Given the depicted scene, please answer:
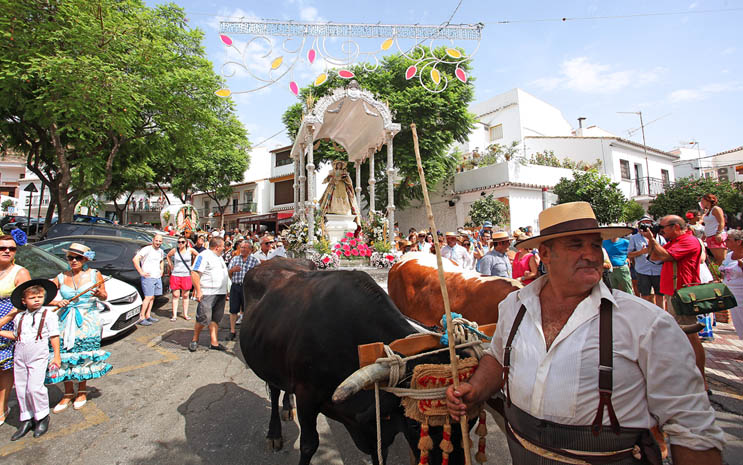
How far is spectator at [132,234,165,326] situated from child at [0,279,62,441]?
3.56 m

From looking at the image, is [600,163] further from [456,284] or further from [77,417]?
[77,417]

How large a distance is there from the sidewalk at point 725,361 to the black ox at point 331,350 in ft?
13.9

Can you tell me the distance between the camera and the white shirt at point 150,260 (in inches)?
269

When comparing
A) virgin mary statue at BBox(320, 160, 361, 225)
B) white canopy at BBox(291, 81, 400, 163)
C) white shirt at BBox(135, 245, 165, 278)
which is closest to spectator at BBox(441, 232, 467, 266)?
virgin mary statue at BBox(320, 160, 361, 225)

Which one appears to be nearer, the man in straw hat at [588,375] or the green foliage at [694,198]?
the man in straw hat at [588,375]

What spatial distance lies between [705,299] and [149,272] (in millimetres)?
8002

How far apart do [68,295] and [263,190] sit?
31433mm

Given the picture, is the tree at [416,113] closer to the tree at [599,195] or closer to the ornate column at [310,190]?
the tree at [599,195]

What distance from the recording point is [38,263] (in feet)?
18.2

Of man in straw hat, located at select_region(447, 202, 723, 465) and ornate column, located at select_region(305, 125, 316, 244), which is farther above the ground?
ornate column, located at select_region(305, 125, 316, 244)

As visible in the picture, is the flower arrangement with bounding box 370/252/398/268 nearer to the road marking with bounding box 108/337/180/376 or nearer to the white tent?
the white tent

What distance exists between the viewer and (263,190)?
112 feet

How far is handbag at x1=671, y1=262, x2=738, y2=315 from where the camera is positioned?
9.67 feet

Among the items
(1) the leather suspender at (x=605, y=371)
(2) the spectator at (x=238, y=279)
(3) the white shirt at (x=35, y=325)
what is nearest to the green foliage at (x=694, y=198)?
(2) the spectator at (x=238, y=279)
